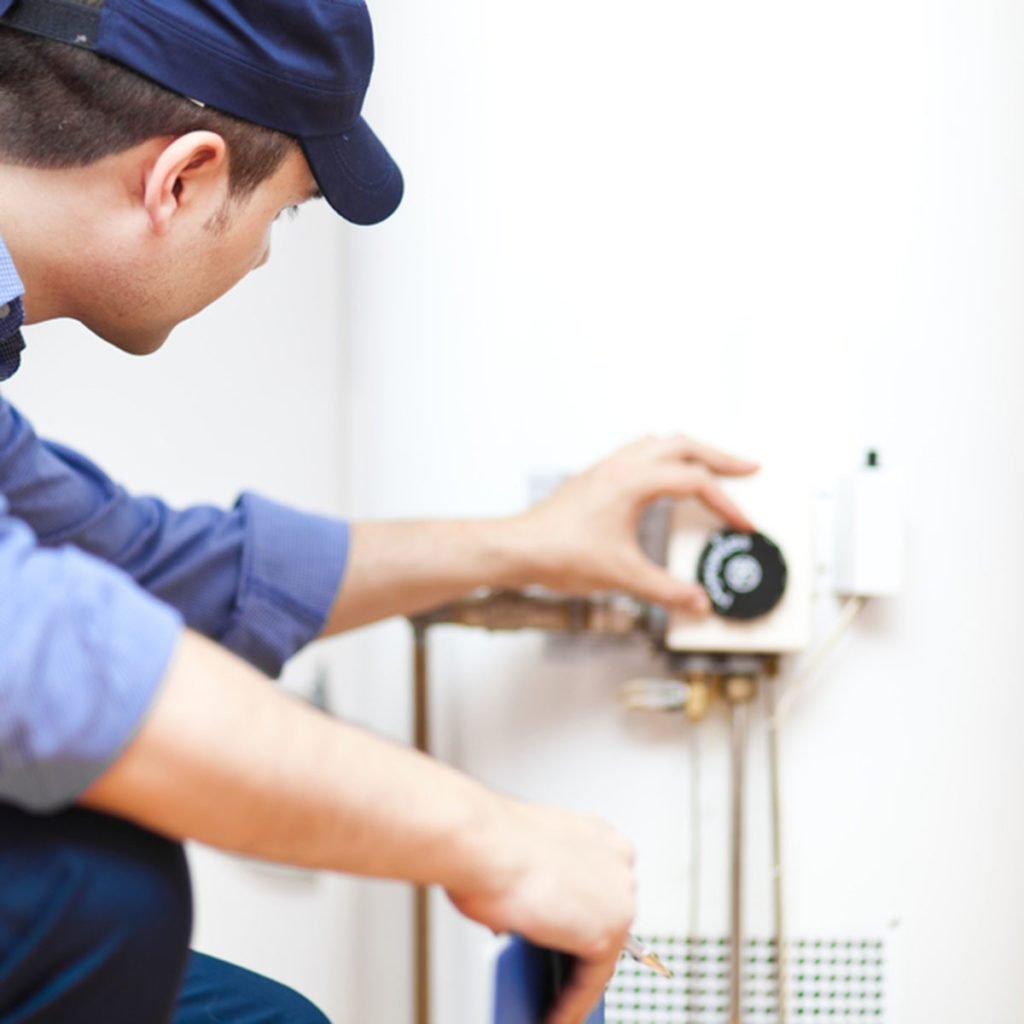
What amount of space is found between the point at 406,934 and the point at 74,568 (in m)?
0.81

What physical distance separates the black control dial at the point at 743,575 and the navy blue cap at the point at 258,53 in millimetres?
410

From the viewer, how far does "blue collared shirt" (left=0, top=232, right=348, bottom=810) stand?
536 millimetres

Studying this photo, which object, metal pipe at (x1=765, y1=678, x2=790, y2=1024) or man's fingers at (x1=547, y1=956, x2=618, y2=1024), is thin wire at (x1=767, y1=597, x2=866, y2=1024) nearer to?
metal pipe at (x1=765, y1=678, x2=790, y2=1024)

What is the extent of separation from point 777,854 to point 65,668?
2.41ft

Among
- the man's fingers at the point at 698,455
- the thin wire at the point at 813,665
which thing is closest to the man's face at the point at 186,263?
the man's fingers at the point at 698,455

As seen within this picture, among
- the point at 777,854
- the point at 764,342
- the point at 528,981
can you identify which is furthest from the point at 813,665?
the point at 528,981

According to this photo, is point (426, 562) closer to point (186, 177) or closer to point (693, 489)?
point (693, 489)

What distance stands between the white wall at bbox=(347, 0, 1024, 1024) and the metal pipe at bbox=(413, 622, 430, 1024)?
78 millimetres

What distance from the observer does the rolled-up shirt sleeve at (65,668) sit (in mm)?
531

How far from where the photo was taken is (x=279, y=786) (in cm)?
58

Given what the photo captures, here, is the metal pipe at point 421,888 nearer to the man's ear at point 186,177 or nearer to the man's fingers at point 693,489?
the man's fingers at point 693,489

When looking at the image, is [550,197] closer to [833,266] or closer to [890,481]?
[833,266]

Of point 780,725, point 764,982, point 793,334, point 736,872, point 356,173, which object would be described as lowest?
point 764,982

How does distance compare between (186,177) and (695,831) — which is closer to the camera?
(186,177)
